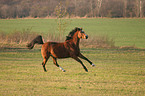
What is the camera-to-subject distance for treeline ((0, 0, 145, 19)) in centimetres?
5634

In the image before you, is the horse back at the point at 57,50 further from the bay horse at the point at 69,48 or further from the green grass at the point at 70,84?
the green grass at the point at 70,84

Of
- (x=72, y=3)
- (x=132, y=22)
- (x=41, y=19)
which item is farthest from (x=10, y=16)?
(x=132, y=22)

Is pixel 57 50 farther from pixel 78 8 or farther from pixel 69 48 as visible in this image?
pixel 78 8

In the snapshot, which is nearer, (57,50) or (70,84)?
(70,84)

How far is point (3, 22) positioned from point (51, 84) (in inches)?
1814

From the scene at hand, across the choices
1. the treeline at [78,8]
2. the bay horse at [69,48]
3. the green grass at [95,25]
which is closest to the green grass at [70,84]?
the bay horse at [69,48]

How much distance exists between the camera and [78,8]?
2269 inches

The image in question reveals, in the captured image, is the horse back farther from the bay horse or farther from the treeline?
the treeline

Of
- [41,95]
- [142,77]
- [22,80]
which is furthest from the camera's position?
[142,77]

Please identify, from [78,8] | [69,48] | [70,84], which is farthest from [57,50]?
[78,8]

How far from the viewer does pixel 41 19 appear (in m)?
60.3

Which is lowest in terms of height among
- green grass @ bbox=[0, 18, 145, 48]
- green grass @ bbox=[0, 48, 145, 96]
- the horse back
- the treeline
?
green grass @ bbox=[0, 18, 145, 48]

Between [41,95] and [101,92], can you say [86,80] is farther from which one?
[41,95]

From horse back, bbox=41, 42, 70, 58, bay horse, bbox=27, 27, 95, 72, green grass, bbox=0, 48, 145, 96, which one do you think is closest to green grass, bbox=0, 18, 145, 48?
green grass, bbox=0, 48, 145, 96
